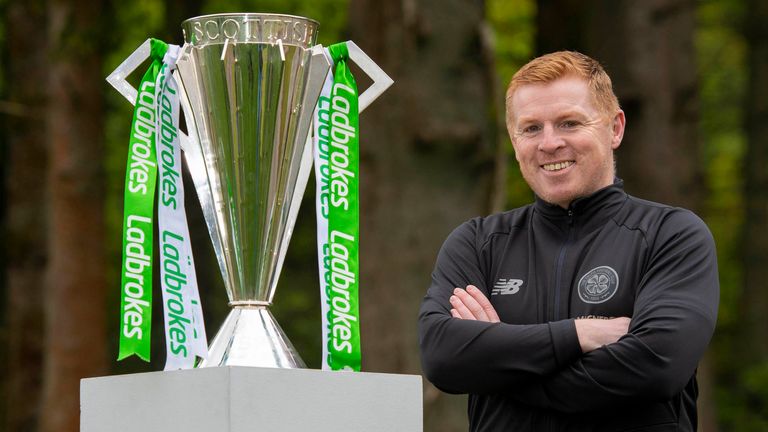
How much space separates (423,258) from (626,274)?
4.31 meters

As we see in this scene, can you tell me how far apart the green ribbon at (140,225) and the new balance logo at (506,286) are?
3.13ft

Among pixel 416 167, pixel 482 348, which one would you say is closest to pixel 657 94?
pixel 416 167

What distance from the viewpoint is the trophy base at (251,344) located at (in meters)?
3.63

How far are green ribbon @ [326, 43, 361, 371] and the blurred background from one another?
3.85 m

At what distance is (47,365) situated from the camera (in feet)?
37.6

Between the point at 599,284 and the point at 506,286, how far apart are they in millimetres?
274

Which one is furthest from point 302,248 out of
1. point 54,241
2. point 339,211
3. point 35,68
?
point 339,211

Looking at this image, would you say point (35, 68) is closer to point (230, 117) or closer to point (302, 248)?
A: point (302, 248)

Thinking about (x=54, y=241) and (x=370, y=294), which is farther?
(x=54, y=241)

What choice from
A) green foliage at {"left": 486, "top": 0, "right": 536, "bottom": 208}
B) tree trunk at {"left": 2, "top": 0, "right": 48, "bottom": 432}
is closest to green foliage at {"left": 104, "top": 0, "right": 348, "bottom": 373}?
tree trunk at {"left": 2, "top": 0, "right": 48, "bottom": 432}

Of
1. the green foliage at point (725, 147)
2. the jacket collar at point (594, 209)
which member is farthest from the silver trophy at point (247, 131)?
the green foliage at point (725, 147)

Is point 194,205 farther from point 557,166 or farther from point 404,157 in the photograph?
point 557,166

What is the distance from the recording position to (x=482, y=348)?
11.5ft

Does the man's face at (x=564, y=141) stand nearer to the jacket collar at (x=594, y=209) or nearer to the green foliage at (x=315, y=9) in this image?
the jacket collar at (x=594, y=209)
